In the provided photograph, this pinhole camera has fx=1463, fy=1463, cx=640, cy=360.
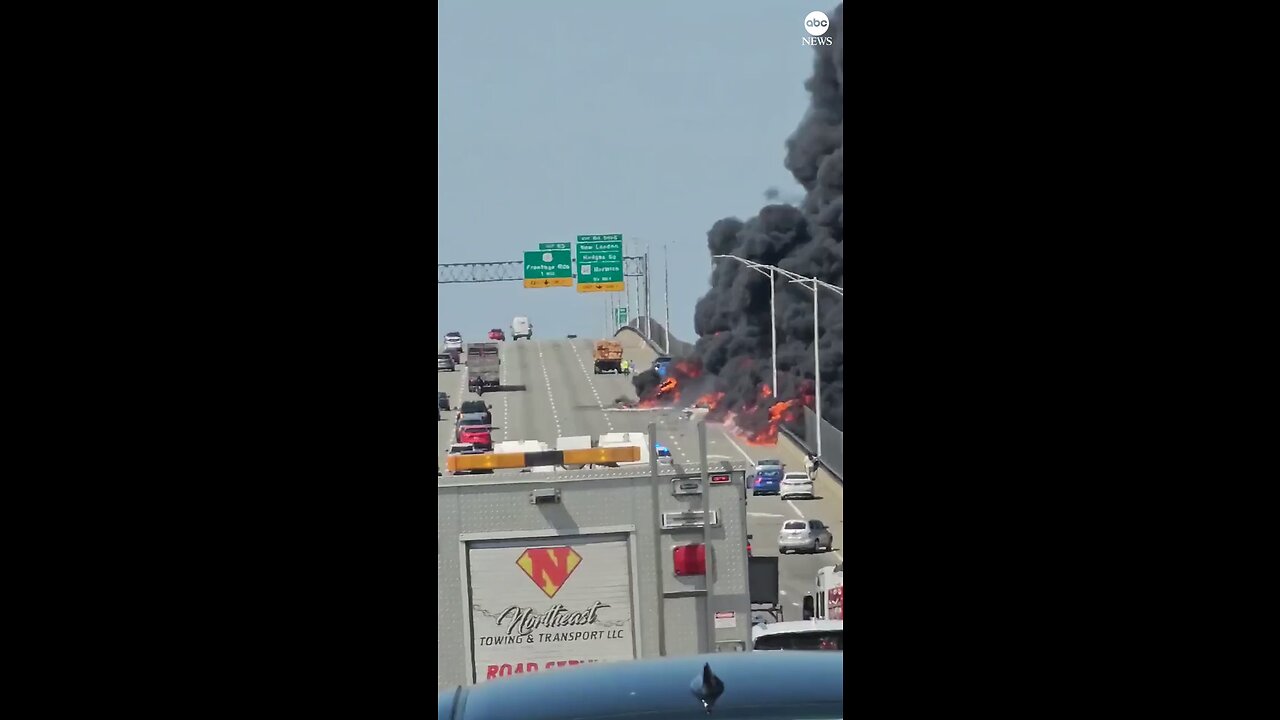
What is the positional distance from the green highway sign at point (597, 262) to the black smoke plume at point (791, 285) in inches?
297

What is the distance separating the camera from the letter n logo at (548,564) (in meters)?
7.24

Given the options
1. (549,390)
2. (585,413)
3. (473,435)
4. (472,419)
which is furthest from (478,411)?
(549,390)

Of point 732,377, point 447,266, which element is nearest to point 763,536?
point 732,377

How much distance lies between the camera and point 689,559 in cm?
739

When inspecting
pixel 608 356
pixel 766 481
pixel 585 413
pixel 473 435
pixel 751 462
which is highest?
pixel 608 356

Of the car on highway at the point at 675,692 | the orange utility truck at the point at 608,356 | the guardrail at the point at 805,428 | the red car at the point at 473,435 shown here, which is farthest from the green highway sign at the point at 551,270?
the car on highway at the point at 675,692

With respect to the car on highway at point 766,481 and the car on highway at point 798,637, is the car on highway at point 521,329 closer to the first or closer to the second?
the car on highway at point 766,481

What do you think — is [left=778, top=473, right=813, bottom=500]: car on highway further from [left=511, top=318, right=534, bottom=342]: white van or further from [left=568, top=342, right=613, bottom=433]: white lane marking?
[left=511, top=318, right=534, bottom=342]: white van

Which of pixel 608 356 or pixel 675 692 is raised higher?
pixel 608 356

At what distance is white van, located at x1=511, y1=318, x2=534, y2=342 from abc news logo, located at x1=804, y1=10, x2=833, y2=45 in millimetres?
15168

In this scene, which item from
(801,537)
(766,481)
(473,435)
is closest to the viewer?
(801,537)

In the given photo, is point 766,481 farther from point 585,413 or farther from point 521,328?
point 521,328

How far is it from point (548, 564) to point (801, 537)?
16384 millimetres
